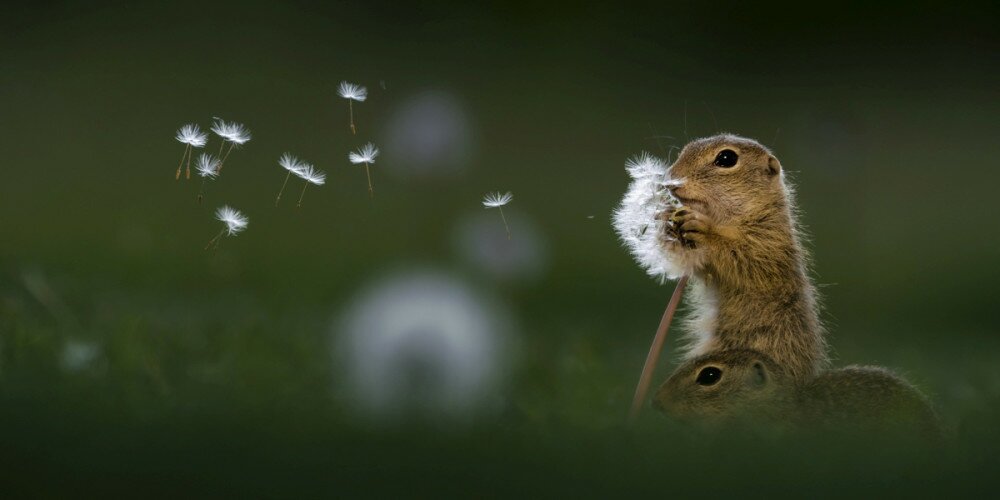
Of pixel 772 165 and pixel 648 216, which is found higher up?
pixel 772 165

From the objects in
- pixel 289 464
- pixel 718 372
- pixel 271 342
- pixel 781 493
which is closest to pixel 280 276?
pixel 271 342

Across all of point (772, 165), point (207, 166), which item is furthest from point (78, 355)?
point (772, 165)

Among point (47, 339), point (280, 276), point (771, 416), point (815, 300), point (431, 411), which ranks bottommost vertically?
point (431, 411)


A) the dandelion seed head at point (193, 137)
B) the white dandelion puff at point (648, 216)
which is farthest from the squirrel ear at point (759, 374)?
the dandelion seed head at point (193, 137)

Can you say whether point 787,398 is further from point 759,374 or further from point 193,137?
point 193,137

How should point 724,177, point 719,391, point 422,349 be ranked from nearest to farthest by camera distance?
point 719,391 → point 724,177 → point 422,349

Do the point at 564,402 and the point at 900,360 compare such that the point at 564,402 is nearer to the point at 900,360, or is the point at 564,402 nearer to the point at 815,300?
the point at 815,300
